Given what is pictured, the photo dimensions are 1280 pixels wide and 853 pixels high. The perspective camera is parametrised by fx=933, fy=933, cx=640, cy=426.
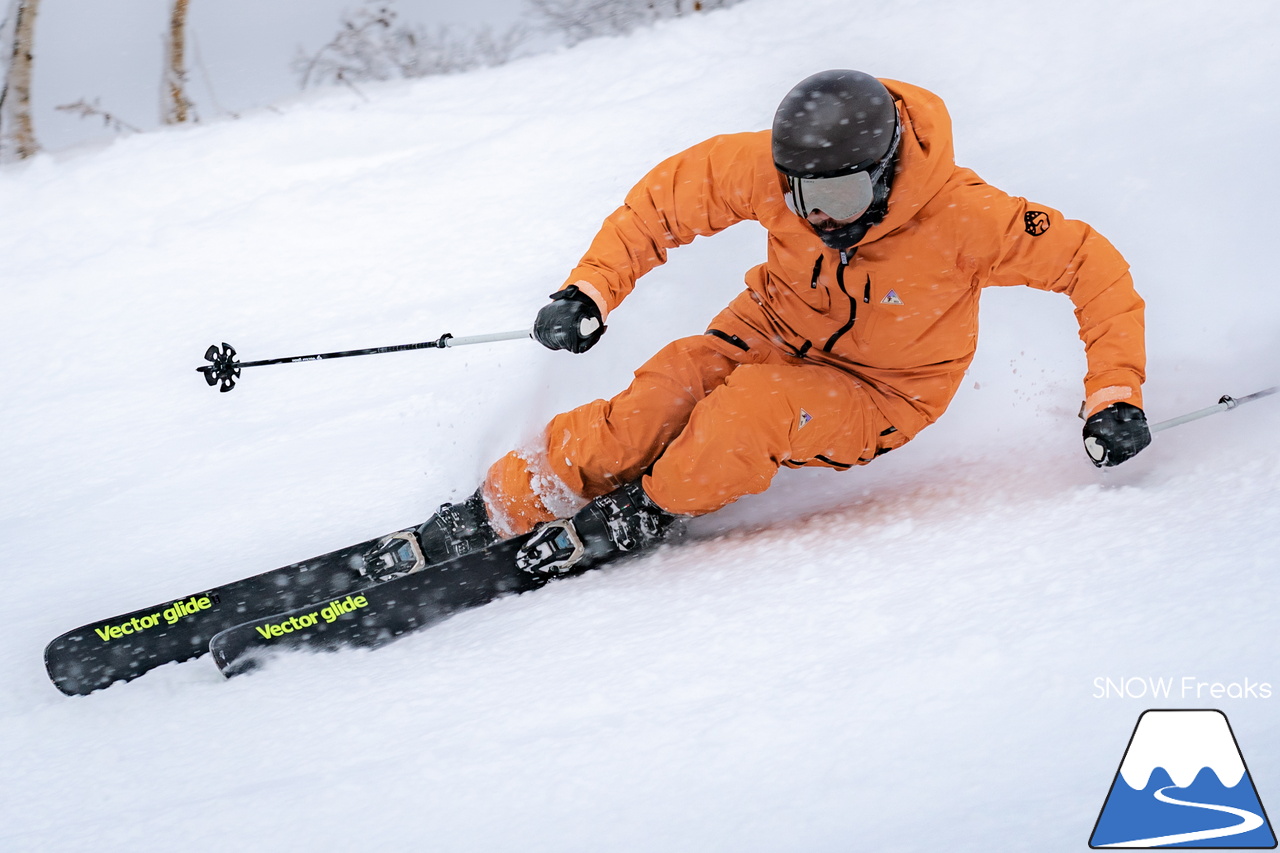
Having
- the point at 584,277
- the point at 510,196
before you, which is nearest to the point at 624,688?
the point at 584,277

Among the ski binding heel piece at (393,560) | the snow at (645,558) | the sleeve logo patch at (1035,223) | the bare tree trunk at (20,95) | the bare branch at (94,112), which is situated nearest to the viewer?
the snow at (645,558)

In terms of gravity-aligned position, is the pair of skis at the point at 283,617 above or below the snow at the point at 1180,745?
above

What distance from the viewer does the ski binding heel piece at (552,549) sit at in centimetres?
233

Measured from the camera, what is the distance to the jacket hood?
6.68 feet

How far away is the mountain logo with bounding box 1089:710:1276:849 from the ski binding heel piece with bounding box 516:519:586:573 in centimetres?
131

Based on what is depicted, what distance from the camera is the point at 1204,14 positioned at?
14.0ft

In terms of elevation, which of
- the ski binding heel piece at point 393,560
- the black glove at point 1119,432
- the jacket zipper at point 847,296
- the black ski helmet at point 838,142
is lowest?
the black glove at point 1119,432

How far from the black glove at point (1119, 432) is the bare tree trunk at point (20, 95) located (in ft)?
21.0

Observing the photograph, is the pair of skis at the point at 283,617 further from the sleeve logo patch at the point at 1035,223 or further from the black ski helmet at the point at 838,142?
the sleeve logo patch at the point at 1035,223

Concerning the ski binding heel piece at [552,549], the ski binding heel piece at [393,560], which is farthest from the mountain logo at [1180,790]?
the ski binding heel piece at [393,560]

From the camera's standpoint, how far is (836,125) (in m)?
1.90

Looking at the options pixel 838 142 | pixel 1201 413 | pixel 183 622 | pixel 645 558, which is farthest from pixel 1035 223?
pixel 183 622

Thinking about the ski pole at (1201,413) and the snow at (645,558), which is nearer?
the snow at (645,558)

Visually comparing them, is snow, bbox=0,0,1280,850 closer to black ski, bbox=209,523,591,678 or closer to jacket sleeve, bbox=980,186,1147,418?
black ski, bbox=209,523,591,678
